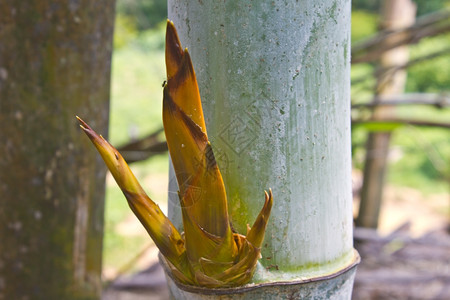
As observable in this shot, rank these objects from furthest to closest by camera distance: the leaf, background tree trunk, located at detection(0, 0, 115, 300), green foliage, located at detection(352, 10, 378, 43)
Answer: green foliage, located at detection(352, 10, 378, 43) → background tree trunk, located at detection(0, 0, 115, 300) → the leaf

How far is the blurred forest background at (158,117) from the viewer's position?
4.82 metres

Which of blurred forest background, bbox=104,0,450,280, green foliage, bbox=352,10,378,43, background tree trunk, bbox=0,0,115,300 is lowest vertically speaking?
blurred forest background, bbox=104,0,450,280

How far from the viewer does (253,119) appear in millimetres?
370

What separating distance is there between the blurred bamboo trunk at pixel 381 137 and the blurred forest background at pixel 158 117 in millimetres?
1797

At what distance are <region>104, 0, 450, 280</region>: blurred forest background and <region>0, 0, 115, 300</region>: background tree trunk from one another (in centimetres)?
325

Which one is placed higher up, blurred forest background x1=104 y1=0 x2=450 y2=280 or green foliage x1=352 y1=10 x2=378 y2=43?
green foliage x1=352 y1=10 x2=378 y2=43

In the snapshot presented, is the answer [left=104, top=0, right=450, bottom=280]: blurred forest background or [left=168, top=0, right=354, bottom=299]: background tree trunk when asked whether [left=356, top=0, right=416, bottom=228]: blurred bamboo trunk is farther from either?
[left=168, top=0, right=354, bottom=299]: background tree trunk

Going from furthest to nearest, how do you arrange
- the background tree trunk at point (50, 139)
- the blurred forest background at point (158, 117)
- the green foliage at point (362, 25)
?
the green foliage at point (362, 25), the blurred forest background at point (158, 117), the background tree trunk at point (50, 139)

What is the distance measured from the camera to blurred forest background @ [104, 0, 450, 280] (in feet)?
15.8

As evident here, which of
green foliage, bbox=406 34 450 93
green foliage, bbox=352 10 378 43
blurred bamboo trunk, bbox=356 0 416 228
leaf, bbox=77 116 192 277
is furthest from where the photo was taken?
green foliage, bbox=352 10 378 43

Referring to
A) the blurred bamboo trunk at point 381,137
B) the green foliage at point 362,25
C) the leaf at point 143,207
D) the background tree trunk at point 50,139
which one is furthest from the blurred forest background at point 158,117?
the leaf at point 143,207

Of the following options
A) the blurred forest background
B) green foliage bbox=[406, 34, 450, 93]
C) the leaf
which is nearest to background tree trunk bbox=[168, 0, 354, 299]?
the leaf

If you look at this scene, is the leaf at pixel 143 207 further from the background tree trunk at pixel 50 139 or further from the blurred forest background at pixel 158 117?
the blurred forest background at pixel 158 117

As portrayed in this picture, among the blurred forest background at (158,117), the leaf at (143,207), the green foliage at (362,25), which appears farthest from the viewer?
the green foliage at (362,25)
